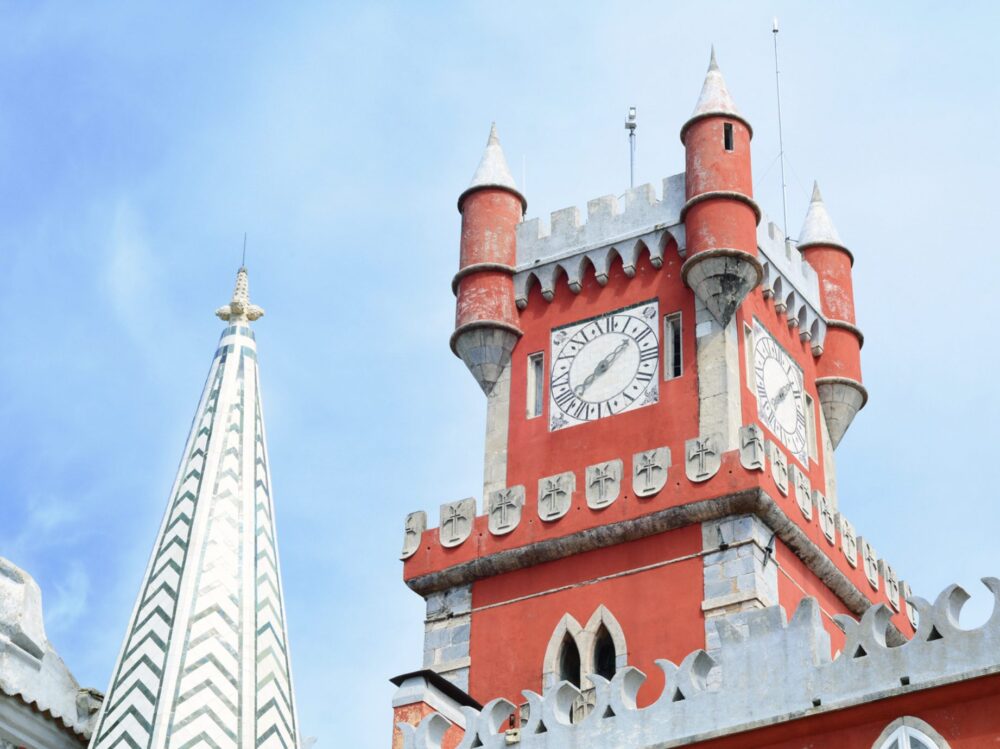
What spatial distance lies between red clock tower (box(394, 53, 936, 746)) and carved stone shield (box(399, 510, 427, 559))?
4 cm

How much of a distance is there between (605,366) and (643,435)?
1378 millimetres

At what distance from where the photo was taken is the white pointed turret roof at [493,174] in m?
29.3

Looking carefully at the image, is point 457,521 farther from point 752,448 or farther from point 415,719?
point 415,719

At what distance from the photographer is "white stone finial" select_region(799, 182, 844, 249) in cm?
3080

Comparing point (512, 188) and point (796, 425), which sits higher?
point (512, 188)

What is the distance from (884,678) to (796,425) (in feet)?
42.3

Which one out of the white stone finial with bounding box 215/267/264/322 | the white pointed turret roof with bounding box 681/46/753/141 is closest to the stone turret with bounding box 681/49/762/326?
the white pointed turret roof with bounding box 681/46/753/141

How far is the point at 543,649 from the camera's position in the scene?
24.6m

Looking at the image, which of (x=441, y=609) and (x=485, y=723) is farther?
(x=441, y=609)

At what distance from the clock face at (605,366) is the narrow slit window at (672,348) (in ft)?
0.39

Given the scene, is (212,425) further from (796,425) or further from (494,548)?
(796,425)

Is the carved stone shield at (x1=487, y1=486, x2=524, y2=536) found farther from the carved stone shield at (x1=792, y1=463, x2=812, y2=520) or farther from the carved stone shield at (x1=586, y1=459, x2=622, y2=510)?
the carved stone shield at (x1=792, y1=463, x2=812, y2=520)

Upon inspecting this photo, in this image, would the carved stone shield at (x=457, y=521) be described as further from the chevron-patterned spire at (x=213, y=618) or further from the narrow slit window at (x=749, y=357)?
the chevron-patterned spire at (x=213, y=618)

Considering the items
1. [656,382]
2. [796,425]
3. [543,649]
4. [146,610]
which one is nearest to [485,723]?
[146,610]
